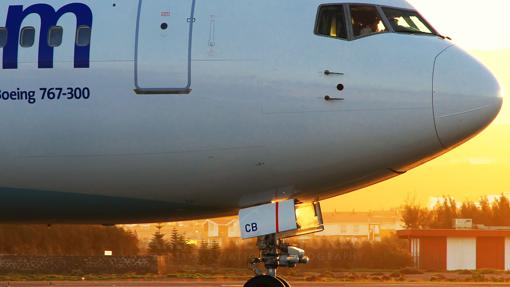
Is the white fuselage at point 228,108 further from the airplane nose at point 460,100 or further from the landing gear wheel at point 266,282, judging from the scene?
the landing gear wheel at point 266,282

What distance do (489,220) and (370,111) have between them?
Answer: 61.6 metres

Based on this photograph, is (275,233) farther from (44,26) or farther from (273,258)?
(44,26)

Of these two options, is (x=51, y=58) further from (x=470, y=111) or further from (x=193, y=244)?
(x=193, y=244)

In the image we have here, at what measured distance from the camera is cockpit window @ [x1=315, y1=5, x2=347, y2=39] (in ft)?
49.8

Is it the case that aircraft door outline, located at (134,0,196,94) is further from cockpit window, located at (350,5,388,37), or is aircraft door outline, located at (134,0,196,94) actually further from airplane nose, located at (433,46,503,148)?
airplane nose, located at (433,46,503,148)

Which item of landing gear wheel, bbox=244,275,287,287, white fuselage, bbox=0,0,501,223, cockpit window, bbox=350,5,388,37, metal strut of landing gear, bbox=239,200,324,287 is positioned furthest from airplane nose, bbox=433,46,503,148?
landing gear wheel, bbox=244,275,287,287

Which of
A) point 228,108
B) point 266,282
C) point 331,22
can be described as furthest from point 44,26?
point 266,282

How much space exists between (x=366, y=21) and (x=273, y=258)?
3.51 metres

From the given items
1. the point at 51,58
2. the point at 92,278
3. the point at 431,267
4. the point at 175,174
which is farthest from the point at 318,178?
the point at 431,267

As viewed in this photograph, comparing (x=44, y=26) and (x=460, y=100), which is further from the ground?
(x=44, y=26)

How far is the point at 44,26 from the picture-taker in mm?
15719

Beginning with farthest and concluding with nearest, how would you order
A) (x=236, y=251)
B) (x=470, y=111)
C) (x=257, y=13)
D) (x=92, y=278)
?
(x=236, y=251), (x=92, y=278), (x=257, y=13), (x=470, y=111)

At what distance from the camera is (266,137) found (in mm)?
14820

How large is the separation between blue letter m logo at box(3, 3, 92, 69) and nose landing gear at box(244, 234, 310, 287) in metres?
3.46
